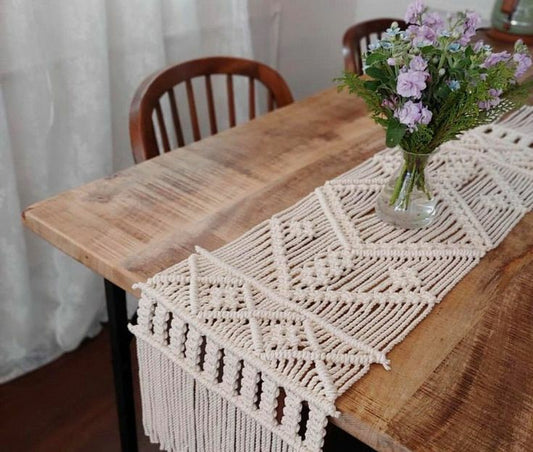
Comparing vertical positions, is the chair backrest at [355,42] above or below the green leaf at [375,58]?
below

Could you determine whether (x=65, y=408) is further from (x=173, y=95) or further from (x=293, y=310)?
(x=293, y=310)

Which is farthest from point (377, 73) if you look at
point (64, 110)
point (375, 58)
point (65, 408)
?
point (65, 408)

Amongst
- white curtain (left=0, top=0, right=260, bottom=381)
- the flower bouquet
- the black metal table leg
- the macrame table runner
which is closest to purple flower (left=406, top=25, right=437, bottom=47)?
the flower bouquet

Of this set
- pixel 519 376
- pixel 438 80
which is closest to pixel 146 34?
pixel 438 80

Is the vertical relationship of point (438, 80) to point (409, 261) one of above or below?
above

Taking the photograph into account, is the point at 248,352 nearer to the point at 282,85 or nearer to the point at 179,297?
the point at 179,297

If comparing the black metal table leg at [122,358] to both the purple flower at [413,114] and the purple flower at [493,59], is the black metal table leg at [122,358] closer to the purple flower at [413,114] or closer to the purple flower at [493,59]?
the purple flower at [413,114]

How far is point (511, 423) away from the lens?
0.61 m

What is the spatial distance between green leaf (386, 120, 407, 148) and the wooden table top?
20cm

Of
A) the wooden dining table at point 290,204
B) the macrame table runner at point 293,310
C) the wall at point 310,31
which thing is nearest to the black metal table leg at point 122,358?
the wooden dining table at point 290,204

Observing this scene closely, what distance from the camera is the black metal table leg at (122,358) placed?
0.91m

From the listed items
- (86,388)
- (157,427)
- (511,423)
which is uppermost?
(511,423)

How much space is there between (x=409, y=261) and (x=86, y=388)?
107 cm

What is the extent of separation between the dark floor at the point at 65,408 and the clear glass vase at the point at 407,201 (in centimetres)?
86
